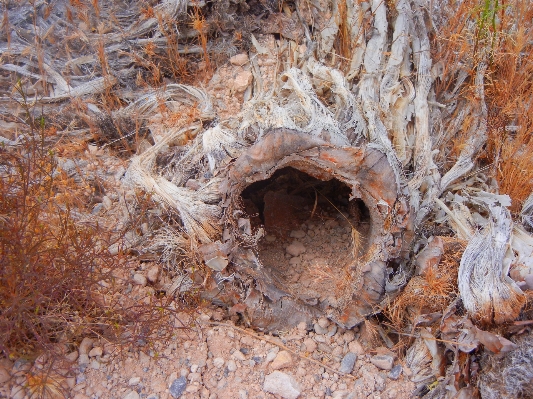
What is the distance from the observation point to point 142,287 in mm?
2361

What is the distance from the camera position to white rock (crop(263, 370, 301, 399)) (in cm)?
201

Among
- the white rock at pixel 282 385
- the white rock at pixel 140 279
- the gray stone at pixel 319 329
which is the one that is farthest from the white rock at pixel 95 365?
the gray stone at pixel 319 329

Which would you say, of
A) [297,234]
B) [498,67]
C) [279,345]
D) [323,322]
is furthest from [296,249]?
[498,67]

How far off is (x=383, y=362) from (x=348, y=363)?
152mm

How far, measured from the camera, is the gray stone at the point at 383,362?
7.00ft

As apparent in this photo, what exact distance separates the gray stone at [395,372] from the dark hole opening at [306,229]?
415mm

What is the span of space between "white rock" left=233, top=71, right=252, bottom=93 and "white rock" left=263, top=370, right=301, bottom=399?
6.15ft

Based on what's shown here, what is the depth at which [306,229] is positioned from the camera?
9.13 feet

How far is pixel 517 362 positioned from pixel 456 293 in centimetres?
36

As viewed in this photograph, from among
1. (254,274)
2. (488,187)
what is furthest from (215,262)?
Result: (488,187)

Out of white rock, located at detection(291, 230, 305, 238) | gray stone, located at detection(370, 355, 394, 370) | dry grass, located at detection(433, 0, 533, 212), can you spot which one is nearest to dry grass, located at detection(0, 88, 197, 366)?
white rock, located at detection(291, 230, 305, 238)

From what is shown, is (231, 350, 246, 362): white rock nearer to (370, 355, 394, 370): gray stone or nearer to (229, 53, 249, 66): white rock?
(370, 355, 394, 370): gray stone

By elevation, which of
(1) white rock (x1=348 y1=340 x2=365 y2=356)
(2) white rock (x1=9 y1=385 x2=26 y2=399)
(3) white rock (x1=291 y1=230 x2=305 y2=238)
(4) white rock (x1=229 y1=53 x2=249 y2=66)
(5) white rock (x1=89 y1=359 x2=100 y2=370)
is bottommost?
(1) white rock (x1=348 y1=340 x2=365 y2=356)

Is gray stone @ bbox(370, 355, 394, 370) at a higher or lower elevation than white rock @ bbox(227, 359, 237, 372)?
lower
